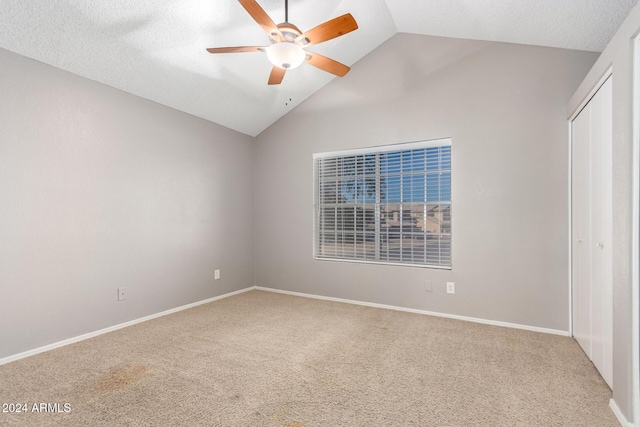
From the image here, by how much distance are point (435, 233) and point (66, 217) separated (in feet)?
11.8

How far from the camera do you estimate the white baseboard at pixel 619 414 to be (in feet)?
5.26

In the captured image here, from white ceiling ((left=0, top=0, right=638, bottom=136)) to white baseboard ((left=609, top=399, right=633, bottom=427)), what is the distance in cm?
259

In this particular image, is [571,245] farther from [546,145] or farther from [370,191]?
[370,191]

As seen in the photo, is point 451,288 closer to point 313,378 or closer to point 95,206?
point 313,378

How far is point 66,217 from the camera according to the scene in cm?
271

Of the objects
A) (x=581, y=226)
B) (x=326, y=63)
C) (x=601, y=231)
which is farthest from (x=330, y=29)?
(x=581, y=226)

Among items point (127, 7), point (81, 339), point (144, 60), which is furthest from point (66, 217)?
point (127, 7)

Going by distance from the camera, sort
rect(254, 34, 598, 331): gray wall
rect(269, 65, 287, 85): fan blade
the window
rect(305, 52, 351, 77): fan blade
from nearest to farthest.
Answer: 1. rect(305, 52, 351, 77): fan blade
2. rect(269, 65, 287, 85): fan blade
3. rect(254, 34, 598, 331): gray wall
4. the window

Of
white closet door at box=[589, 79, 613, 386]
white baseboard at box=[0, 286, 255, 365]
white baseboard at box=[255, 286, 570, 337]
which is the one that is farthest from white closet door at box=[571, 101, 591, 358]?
white baseboard at box=[0, 286, 255, 365]

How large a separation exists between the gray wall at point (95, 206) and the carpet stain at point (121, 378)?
3.00ft

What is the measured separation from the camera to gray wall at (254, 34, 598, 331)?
9.70 feet

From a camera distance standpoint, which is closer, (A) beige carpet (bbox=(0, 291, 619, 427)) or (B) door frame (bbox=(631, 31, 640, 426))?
(B) door frame (bbox=(631, 31, 640, 426))

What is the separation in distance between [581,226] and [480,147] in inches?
44.8

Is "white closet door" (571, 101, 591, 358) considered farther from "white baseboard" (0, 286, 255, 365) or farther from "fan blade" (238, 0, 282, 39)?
"white baseboard" (0, 286, 255, 365)
